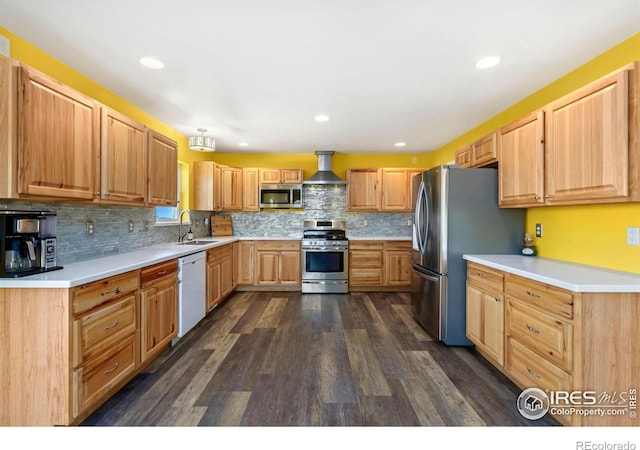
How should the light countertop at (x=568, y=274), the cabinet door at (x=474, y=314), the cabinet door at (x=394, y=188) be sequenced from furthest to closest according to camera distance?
1. the cabinet door at (x=394, y=188)
2. the cabinet door at (x=474, y=314)
3. the light countertop at (x=568, y=274)

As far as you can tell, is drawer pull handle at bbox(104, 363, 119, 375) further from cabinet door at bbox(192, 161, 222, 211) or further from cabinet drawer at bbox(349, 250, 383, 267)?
cabinet drawer at bbox(349, 250, 383, 267)

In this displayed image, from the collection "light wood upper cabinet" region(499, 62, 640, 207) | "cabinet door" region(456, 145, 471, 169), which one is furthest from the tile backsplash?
"light wood upper cabinet" region(499, 62, 640, 207)

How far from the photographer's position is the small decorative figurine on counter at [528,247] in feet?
9.04

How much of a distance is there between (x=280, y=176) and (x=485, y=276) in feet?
12.1

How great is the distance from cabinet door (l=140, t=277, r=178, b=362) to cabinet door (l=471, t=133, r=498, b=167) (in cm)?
339

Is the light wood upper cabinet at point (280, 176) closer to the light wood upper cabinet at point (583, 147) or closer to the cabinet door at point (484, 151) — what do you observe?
the cabinet door at point (484, 151)

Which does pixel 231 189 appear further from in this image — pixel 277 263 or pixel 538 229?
pixel 538 229

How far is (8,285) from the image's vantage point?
1.61 m

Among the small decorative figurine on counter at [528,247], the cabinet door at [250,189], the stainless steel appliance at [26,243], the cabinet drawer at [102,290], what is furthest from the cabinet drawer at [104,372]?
the small decorative figurine on counter at [528,247]

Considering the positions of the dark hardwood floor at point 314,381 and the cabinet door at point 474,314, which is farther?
the cabinet door at point 474,314

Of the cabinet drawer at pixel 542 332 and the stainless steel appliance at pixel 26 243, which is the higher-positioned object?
the stainless steel appliance at pixel 26 243

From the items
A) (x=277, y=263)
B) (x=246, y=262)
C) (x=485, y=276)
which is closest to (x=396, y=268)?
(x=277, y=263)

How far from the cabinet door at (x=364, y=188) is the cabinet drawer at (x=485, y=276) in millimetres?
2561

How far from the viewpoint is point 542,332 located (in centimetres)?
188
